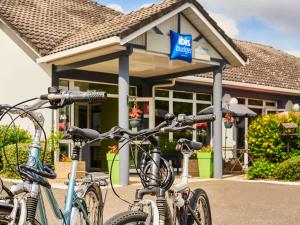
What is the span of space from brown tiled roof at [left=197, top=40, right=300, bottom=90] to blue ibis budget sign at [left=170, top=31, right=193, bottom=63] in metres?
5.14

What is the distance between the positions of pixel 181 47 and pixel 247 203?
15.9 feet

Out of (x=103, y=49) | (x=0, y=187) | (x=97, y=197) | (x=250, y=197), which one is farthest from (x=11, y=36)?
(x=0, y=187)

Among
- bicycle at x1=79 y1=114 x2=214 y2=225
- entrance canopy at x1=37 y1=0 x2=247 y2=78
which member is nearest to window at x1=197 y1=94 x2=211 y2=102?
entrance canopy at x1=37 y1=0 x2=247 y2=78

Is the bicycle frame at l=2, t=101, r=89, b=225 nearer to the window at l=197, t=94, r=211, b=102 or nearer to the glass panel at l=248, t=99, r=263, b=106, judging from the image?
the window at l=197, t=94, r=211, b=102

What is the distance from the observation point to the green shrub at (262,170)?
12578mm

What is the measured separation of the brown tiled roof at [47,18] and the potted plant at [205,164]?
15.4 ft

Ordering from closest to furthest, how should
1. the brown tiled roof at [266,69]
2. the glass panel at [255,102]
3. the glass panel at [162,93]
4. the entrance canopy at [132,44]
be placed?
the entrance canopy at [132,44]
the glass panel at [162,93]
the brown tiled roof at [266,69]
the glass panel at [255,102]

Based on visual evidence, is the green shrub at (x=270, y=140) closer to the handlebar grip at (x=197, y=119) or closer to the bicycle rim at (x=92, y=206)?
the bicycle rim at (x=92, y=206)

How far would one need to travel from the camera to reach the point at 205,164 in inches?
523

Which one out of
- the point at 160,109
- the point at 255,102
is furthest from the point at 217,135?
the point at 255,102

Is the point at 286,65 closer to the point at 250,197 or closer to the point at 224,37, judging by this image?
the point at 224,37

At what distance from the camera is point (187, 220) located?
3.93 metres

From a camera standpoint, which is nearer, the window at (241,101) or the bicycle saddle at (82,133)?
the bicycle saddle at (82,133)

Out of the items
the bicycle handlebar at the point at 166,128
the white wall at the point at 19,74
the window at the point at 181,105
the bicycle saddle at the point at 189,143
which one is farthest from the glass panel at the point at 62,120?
the bicycle handlebar at the point at 166,128
